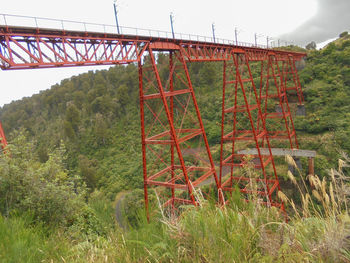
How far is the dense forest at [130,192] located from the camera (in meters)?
1.78

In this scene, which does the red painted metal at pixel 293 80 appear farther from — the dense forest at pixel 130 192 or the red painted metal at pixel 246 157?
the red painted metal at pixel 246 157

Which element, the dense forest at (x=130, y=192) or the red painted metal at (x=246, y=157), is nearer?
the dense forest at (x=130, y=192)

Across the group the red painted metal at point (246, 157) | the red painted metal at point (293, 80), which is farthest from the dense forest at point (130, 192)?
the red painted metal at point (293, 80)

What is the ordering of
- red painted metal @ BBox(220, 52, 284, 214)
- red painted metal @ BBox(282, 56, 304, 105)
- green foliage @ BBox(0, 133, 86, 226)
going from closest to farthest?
red painted metal @ BBox(220, 52, 284, 214) < green foliage @ BBox(0, 133, 86, 226) < red painted metal @ BBox(282, 56, 304, 105)

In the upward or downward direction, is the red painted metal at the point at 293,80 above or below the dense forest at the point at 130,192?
above

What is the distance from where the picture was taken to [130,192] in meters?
20.0

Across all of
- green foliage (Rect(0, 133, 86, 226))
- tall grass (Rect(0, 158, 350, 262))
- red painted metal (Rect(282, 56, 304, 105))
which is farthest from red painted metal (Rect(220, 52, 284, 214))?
red painted metal (Rect(282, 56, 304, 105))

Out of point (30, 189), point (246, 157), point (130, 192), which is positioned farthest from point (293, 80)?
point (30, 189)

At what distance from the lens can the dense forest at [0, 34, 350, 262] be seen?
5.82 feet

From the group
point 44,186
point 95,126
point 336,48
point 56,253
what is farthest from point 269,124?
point 95,126

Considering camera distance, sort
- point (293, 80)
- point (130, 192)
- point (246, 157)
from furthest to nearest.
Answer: point (293, 80) < point (130, 192) < point (246, 157)

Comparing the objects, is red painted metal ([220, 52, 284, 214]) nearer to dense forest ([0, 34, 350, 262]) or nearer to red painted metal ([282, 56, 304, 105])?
dense forest ([0, 34, 350, 262])

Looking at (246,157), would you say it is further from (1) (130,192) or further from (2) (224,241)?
(1) (130,192)

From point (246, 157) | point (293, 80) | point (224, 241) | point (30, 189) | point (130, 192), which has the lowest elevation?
point (130, 192)
